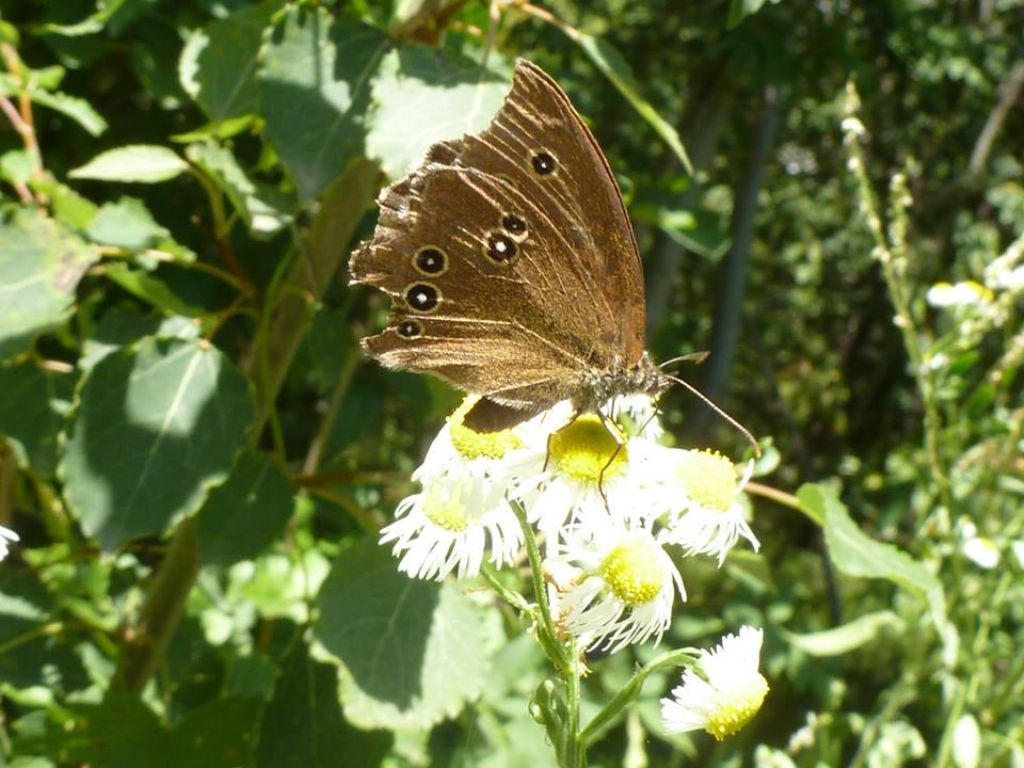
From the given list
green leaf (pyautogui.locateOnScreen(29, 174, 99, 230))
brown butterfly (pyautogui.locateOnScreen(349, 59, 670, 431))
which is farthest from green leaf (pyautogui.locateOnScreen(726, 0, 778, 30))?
green leaf (pyautogui.locateOnScreen(29, 174, 99, 230))

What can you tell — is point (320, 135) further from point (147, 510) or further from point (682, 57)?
point (682, 57)

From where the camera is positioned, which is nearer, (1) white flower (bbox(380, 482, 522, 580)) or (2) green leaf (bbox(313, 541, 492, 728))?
(1) white flower (bbox(380, 482, 522, 580))

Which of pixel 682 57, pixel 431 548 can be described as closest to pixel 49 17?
pixel 431 548

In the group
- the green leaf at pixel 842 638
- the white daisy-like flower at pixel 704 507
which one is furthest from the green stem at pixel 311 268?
the green leaf at pixel 842 638

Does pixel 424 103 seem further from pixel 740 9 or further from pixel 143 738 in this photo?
pixel 143 738

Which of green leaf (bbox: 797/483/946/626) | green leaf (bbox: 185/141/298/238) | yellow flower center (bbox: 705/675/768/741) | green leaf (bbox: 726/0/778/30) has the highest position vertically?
green leaf (bbox: 726/0/778/30)

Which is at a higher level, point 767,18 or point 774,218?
point 767,18

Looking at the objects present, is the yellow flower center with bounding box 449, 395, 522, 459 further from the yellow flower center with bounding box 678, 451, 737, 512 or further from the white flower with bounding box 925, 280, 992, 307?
the white flower with bounding box 925, 280, 992, 307

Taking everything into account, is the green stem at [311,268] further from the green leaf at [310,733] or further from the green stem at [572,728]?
the green stem at [572,728]
